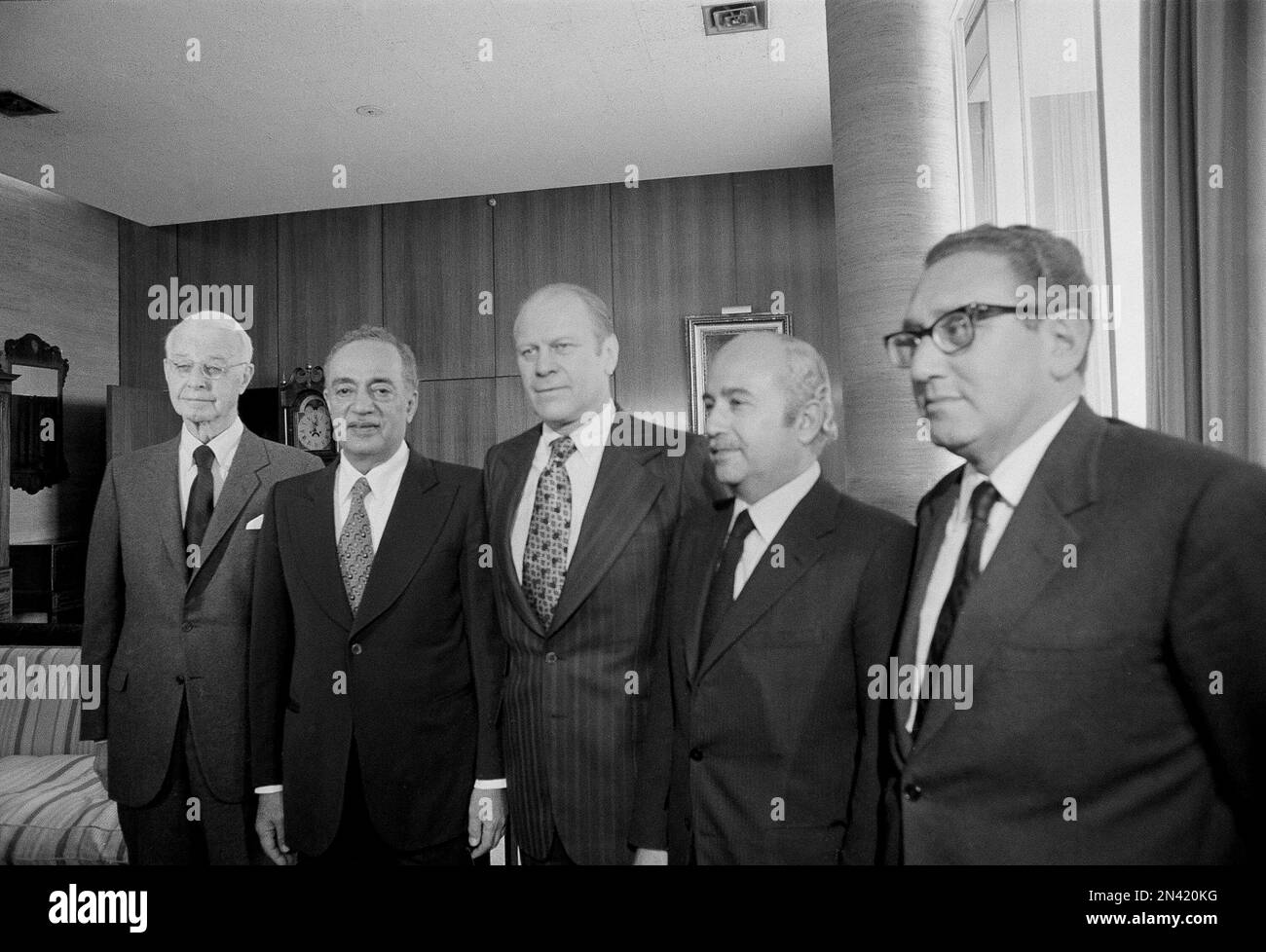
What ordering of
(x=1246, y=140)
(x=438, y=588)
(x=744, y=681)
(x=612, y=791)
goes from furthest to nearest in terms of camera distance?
(x=438, y=588) → (x=612, y=791) → (x=744, y=681) → (x=1246, y=140)

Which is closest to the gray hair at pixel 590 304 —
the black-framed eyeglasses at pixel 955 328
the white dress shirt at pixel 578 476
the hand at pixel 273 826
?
the white dress shirt at pixel 578 476

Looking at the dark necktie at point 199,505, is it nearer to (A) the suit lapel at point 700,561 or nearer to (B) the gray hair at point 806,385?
(A) the suit lapel at point 700,561

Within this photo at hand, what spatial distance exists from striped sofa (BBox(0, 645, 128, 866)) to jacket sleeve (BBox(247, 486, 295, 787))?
22.1 inches

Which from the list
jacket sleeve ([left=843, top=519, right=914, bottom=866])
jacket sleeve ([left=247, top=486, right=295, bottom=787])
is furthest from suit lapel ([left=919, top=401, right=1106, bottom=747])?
jacket sleeve ([left=247, top=486, right=295, bottom=787])

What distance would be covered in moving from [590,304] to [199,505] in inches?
42.7

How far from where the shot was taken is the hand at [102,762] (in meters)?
2.00

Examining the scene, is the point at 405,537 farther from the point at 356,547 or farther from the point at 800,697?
the point at 800,697

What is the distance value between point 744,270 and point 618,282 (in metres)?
0.33

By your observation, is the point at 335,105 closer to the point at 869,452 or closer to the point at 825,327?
the point at 825,327

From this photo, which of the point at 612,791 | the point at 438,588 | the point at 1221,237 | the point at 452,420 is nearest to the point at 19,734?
the point at 438,588

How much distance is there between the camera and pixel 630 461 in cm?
175

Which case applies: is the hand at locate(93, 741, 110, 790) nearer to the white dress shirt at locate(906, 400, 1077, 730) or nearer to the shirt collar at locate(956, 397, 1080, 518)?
the white dress shirt at locate(906, 400, 1077, 730)

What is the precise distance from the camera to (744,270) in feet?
6.75

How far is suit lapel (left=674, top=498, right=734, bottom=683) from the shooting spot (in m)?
1.61
